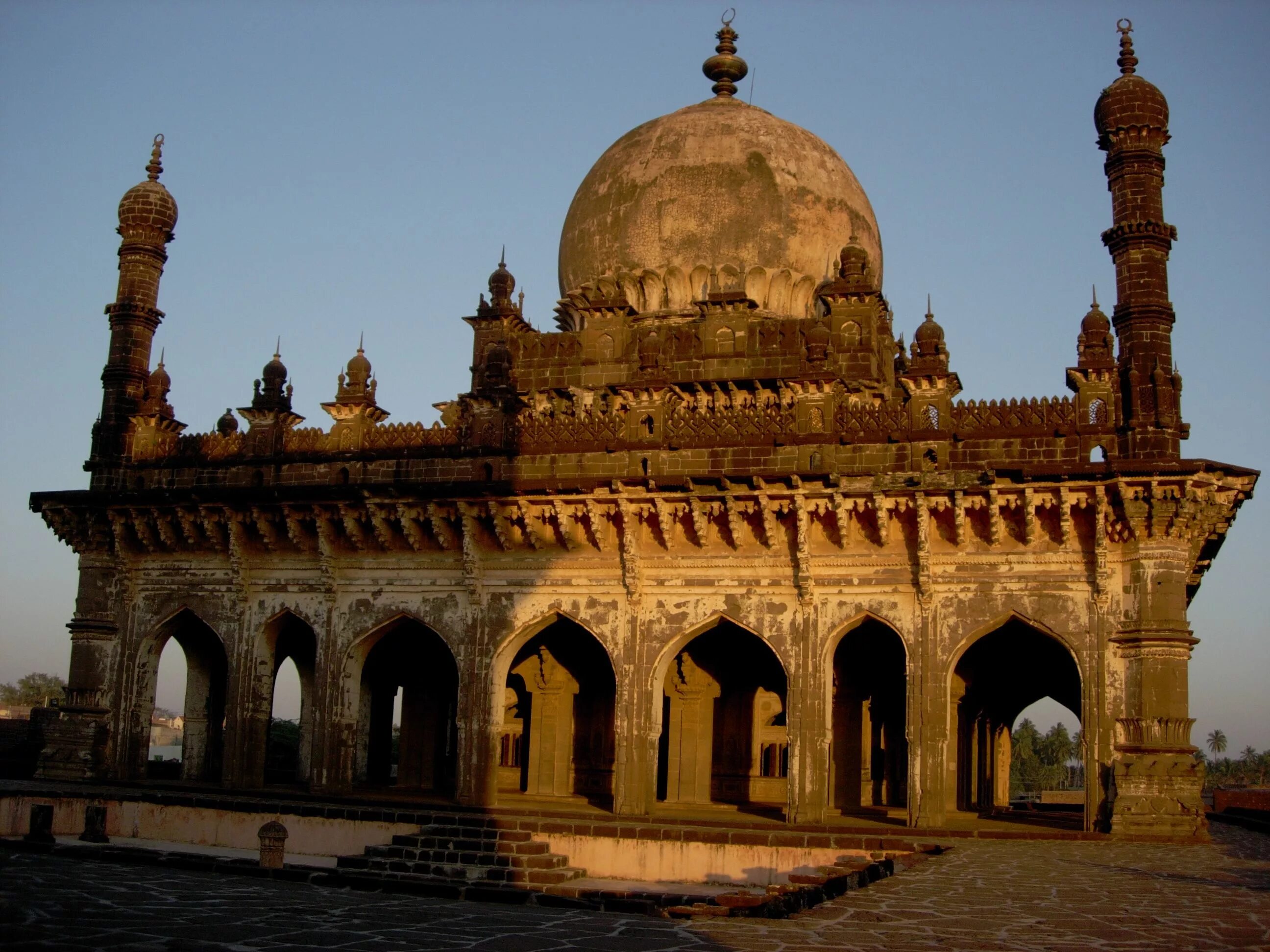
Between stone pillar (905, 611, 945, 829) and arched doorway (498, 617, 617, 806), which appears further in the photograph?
arched doorway (498, 617, 617, 806)

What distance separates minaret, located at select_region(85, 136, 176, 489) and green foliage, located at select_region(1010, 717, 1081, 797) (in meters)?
49.5

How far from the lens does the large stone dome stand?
23.3 meters

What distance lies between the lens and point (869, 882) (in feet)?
39.4

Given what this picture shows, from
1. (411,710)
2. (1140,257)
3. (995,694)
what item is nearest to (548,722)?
(411,710)

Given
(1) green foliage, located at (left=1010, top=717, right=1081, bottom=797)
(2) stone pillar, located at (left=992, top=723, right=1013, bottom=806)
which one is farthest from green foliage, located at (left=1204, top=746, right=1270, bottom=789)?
(2) stone pillar, located at (left=992, top=723, right=1013, bottom=806)

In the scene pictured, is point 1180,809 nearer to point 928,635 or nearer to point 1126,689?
point 1126,689

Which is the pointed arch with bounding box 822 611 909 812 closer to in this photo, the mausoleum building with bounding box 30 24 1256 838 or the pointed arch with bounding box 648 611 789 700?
the mausoleum building with bounding box 30 24 1256 838

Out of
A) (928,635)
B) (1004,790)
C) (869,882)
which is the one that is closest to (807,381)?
(928,635)

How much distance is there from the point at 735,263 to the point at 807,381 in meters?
4.76

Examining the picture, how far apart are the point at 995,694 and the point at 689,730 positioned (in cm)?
664

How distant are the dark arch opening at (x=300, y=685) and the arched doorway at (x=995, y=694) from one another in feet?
31.5

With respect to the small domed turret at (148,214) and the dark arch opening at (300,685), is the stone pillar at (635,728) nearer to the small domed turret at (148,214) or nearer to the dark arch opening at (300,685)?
the dark arch opening at (300,685)

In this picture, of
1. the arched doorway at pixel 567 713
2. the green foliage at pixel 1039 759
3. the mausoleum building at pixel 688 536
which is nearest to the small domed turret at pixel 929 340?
the mausoleum building at pixel 688 536

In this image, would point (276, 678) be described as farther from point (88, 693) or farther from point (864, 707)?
point (864, 707)
